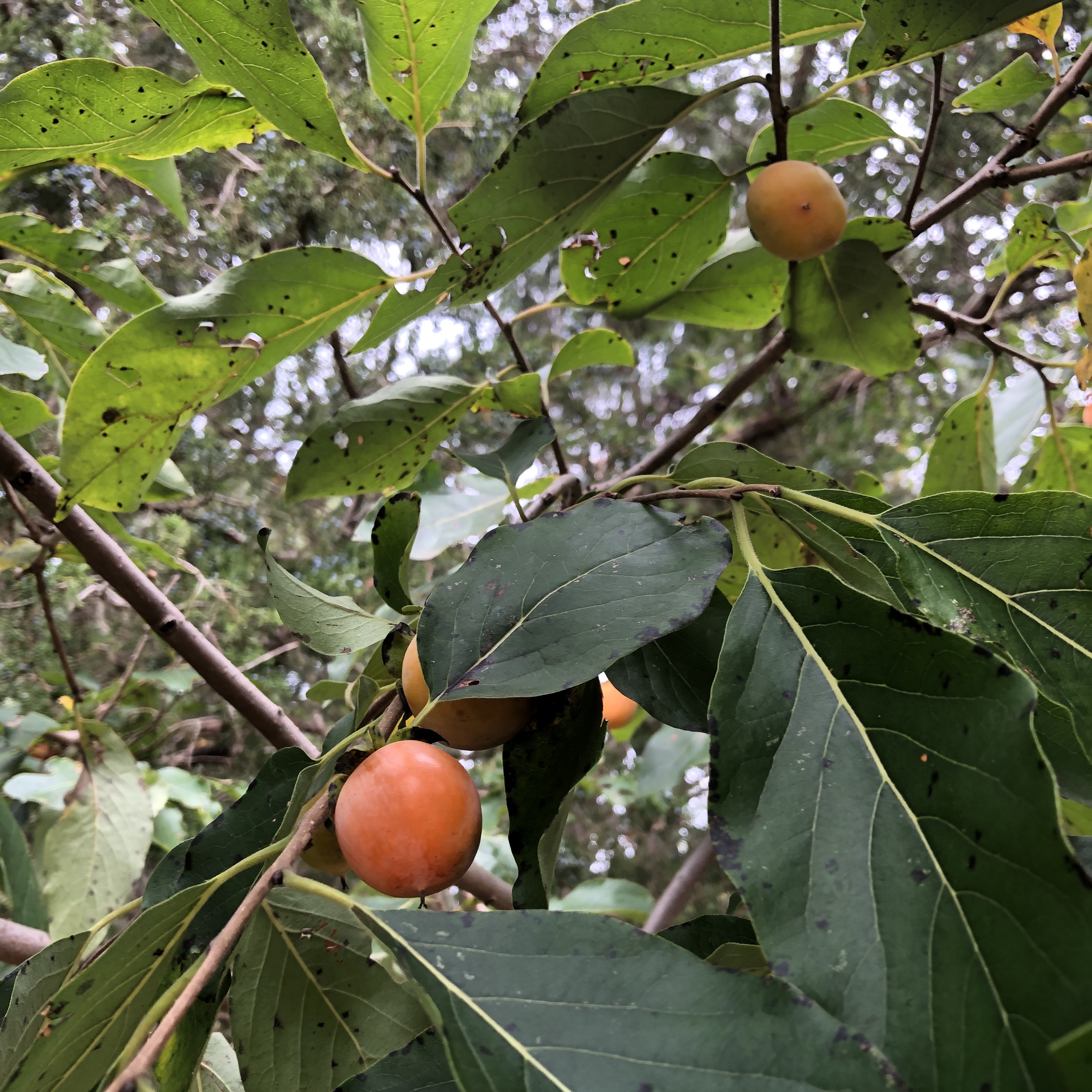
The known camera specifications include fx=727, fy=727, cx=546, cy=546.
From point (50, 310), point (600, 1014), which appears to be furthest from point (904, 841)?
point (50, 310)

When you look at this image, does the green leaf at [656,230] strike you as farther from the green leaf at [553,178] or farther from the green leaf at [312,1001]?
the green leaf at [312,1001]

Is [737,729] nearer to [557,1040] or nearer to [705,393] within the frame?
[557,1040]

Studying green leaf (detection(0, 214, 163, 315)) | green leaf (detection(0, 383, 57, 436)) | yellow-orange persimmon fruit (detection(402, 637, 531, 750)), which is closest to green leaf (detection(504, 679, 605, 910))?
yellow-orange persimmon fruit (detection(402, 637, 531, 750))

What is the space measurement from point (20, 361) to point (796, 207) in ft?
2.62

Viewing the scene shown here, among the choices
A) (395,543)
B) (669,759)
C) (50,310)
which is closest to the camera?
(395,543)

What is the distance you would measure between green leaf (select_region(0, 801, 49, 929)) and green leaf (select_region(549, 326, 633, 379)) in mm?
940

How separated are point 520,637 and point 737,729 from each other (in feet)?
0.44

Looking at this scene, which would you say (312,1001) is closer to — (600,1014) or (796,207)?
(600,1014)

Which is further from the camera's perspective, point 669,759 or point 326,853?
point 669,759

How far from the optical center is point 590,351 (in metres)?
0.89

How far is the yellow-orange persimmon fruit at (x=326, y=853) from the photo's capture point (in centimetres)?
50

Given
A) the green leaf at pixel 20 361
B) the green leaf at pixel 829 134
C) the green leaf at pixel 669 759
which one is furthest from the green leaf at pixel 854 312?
the green leaf at pixel 20 361

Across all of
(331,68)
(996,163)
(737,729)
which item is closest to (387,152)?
(331,68)

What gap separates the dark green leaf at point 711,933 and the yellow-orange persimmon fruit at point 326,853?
0.23 metres
